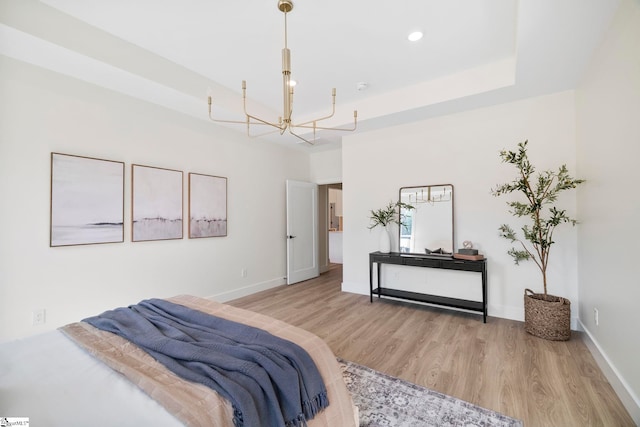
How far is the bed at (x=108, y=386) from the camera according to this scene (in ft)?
3.14

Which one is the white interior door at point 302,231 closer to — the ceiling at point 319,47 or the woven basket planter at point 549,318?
the ceiling at point 319,47

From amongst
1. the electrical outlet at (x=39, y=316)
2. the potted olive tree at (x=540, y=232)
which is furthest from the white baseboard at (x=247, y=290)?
the potted olive tree at (x=540, y=232)

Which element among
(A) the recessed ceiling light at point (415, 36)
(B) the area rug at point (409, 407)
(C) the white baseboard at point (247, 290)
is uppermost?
(A) the recessed ceiling light at point (415, 36)

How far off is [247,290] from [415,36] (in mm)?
3995

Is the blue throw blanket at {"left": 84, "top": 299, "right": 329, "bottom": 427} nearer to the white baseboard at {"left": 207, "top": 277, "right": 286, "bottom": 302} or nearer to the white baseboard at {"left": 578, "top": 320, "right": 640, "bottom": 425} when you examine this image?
the white baseboard at {"left": 578, "top": 320, "right": 640, "bottom": 425}

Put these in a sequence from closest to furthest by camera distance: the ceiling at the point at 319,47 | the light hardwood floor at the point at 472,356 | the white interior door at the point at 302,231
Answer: the light hardwood floor at the point at 472,356 → the ceiling at the point at 319,47 → the white interior door at the point at 302,231

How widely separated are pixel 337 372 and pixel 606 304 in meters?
2.27

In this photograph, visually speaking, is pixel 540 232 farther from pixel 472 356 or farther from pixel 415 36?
pixel 415 36

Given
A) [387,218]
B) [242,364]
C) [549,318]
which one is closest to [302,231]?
[387,218]

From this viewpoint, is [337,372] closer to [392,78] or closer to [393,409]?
[393,409]

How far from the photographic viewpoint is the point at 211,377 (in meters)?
1.15

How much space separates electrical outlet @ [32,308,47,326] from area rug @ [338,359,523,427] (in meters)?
2.77

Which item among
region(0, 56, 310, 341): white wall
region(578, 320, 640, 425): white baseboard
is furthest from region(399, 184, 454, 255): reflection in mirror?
Answer: region(0, 56, 310, 341): white wall

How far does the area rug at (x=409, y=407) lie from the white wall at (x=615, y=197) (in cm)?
87
